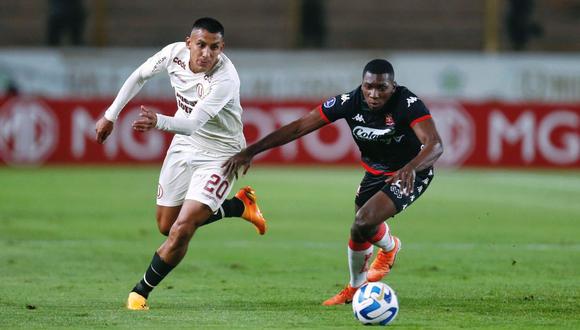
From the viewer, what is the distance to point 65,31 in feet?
91.0

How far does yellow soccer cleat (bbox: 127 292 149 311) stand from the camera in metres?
8.83

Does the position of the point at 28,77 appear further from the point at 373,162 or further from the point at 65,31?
the point at 373,162

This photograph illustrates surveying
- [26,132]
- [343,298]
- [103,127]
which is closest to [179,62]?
[103,127]

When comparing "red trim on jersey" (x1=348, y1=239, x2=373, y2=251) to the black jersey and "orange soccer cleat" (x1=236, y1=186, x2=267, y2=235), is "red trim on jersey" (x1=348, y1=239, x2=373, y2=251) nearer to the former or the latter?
the black jersey

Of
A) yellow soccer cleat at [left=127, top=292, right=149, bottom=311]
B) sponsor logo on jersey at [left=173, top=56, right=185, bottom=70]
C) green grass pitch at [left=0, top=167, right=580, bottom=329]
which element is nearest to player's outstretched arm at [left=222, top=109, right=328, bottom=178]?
sponsor logo on jersey at [left=173, top=56, right=185, bottom=70]

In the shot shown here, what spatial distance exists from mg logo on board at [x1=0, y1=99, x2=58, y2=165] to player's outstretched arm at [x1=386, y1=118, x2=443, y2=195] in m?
19.2

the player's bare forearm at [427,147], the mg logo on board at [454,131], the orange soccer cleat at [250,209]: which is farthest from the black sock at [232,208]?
the mg logo on board at [454,131]

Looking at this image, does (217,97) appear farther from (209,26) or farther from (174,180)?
(174,180)

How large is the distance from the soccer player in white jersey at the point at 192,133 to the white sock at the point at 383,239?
1312 millimetres

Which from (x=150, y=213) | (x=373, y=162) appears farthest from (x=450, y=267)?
(x=150, y=213)

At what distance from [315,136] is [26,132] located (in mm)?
6797

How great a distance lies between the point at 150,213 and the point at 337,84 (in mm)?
11114

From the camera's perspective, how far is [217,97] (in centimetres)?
913

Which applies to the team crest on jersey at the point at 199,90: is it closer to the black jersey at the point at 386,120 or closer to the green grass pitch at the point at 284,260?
the black jersey at the point at 386,120
